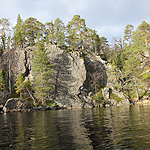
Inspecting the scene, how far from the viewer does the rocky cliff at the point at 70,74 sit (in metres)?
44.4

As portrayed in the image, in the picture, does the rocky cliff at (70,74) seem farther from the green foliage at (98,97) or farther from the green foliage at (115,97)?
the green foliage at (115,97)

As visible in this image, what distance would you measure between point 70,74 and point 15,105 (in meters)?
21.6

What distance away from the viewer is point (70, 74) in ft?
164

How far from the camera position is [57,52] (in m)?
53.4

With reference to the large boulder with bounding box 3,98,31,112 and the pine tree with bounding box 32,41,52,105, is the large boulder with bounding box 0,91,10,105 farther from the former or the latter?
the pine tree with bounding box 32,41,52,105

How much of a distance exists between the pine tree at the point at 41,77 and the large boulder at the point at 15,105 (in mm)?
6105

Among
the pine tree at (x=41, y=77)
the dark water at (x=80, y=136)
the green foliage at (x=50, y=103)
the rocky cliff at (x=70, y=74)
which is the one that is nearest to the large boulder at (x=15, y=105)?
the pine tree at (x=41, y=77)

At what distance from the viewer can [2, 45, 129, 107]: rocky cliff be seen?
44.4 meters

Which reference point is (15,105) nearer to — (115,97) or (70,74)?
(70,74)

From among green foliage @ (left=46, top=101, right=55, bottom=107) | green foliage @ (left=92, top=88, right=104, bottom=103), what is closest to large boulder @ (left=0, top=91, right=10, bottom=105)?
green foliage @ (left=46, top=101, right=55, bottom=107)

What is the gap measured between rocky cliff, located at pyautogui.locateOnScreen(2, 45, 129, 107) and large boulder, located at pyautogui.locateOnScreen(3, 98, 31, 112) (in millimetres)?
9528

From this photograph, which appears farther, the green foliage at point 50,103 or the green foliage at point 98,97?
the green foliage at point 98,97

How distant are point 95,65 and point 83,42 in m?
14.9

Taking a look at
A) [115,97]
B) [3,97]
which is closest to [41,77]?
Result: [3,97]
